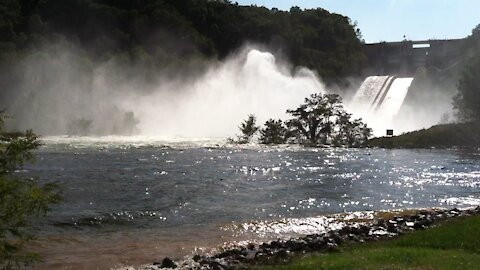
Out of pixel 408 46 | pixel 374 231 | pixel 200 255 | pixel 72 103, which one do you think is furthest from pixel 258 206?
pixel 408 46

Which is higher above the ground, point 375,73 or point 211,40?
point 211,40

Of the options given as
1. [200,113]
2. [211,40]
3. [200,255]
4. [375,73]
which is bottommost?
[200,255]

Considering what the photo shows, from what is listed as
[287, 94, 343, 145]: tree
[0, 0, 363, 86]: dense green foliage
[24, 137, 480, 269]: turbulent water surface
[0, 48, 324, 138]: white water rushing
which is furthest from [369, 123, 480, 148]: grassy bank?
[0, 0, 363, 86]: dense green foliage

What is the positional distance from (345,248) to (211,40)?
12891cm

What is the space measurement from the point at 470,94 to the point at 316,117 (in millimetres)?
20795

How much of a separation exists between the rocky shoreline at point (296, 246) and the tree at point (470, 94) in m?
56.7

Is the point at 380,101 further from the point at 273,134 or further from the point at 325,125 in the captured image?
the point at 273,134

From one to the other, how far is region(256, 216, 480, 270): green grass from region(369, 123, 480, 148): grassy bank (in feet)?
169

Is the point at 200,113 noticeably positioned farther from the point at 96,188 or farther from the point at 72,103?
the point at 96,188

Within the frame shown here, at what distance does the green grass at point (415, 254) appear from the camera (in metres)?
13.8

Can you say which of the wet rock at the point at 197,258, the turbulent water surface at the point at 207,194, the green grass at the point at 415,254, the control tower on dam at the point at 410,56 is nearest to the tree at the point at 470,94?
the turbulent water surface at the point at 207,194

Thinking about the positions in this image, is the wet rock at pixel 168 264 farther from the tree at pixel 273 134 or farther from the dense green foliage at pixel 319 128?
the tree at pixel 273 134

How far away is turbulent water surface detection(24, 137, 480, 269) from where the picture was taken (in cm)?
2048

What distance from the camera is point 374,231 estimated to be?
20.7 metres
